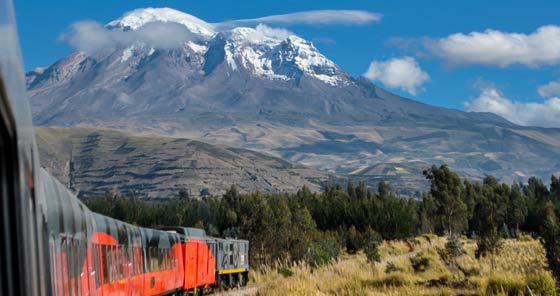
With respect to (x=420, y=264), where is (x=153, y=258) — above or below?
above

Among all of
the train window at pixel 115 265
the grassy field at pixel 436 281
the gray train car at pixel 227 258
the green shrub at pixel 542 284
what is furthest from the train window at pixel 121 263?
the gray train car at pixel 227 258

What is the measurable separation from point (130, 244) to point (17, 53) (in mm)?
14710

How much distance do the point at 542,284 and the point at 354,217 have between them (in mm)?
83098

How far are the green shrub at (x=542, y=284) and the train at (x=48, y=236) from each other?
8844mm

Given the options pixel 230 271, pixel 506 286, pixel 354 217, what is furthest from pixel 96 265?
pixel 354 217

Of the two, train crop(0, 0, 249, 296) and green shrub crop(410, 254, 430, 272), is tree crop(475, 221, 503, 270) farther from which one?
train crop(0, 0, 249, 296)

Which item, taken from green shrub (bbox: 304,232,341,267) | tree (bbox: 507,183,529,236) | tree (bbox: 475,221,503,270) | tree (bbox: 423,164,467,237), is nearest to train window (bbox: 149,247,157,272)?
tree (bbox: 475,221,503,270)

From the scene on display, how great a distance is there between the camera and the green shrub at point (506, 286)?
18.3 meters

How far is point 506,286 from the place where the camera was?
738 inches

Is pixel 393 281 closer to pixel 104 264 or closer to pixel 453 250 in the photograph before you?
pixel 453 250

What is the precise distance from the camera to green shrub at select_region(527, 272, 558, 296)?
55.7 ft

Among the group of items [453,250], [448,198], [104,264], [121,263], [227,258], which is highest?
[448,198]

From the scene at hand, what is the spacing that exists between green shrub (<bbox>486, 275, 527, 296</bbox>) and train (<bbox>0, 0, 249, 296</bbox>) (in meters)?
8.39

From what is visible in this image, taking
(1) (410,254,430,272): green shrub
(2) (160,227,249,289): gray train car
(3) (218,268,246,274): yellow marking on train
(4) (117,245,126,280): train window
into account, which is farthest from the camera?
(3) (218,268,246,274): yellow marking on train
